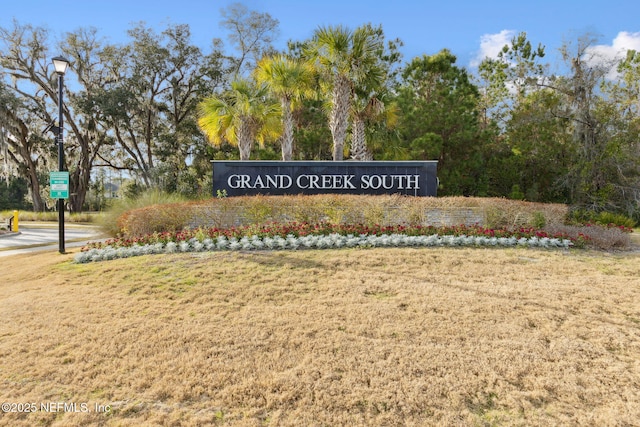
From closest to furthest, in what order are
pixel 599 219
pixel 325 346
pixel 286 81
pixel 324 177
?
pixel 325 346 < pixel 324 177 < pixel 599 219 < pixel 286 81

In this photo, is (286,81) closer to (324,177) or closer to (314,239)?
(324,177)

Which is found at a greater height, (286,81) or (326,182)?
(286,81)

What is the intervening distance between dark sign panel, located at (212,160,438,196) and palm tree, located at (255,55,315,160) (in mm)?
2575

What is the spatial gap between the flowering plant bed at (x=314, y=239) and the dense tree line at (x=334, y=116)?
6.20m

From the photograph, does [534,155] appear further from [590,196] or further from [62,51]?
[62,51]

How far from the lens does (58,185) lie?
356 inches

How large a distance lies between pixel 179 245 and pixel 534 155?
54.8 ft

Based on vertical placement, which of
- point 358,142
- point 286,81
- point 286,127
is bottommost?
point 358,142

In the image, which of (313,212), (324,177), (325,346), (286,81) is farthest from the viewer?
(286,81)

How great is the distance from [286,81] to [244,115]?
187cm

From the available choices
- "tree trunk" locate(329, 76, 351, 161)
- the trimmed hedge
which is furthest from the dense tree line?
the trimmed hedge

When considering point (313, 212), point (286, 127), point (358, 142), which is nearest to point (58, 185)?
point (313, 212)

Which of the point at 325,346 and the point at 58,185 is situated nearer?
the point at 325,346

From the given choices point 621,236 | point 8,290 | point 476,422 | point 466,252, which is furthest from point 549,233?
point 8,290
